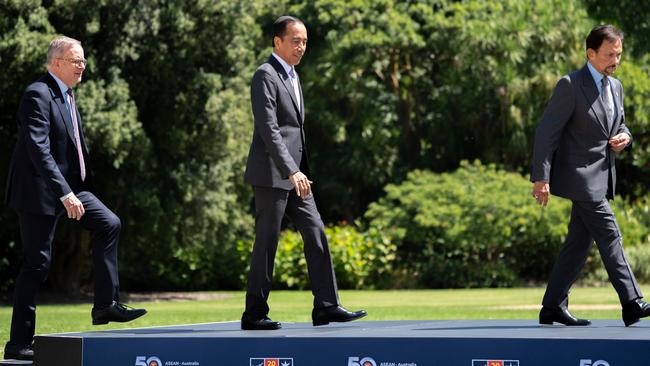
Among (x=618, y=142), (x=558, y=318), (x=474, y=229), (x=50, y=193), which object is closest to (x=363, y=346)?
(x=558, y=318)

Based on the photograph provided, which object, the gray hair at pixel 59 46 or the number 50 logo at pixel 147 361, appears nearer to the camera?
the number 50 logo at pixel 147 361

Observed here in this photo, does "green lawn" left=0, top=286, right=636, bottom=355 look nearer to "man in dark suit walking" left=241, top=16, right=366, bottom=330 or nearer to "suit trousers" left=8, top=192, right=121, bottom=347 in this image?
"suit trousers" left=8, top=192, right=121, bottom=347

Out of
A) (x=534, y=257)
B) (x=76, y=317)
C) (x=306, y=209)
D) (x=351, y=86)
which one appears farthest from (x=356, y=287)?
(x=306, y=209)

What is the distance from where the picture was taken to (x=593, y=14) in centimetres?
1983

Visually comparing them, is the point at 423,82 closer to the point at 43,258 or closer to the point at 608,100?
the point at 608,100

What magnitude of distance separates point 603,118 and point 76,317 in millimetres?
10574

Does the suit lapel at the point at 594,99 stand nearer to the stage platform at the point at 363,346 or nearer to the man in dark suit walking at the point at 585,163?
the man in dark suit walking at the point at 585,163

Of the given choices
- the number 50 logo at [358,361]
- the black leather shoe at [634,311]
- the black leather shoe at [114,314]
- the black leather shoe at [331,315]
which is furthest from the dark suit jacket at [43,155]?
the black leather shoe at [634,311]

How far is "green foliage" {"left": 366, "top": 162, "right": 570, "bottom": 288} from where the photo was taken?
2822 cm

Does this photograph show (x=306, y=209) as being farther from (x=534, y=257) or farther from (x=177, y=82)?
(x=534, y=257)

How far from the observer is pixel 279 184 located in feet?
28.2

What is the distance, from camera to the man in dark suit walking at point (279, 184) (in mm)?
8562

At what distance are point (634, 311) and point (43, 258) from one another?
3991 millimetres

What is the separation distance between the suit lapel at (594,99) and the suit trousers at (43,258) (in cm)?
336
